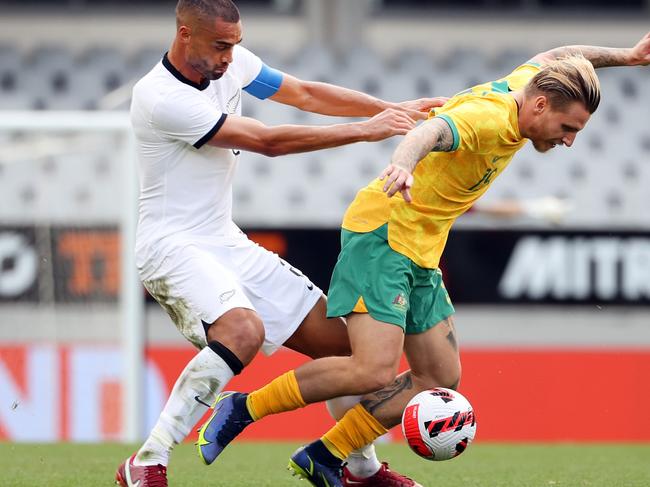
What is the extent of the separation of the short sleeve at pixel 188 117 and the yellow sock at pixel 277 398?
3.27ft

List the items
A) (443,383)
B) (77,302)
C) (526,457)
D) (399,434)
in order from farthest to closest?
(399,434)
(77,302)
(526,457)
(443,383)

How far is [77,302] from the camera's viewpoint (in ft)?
28.7

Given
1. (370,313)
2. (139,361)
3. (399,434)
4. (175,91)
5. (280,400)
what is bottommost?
(399,434)

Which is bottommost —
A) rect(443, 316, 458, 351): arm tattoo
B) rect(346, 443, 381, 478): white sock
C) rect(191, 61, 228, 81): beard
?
rect(346, 443, 381, 478): white sock

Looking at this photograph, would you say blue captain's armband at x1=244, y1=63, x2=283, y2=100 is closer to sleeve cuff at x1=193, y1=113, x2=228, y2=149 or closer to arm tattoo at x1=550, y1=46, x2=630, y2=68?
sleeve cuff at x1=193, y1=113, x2=228, y2=149

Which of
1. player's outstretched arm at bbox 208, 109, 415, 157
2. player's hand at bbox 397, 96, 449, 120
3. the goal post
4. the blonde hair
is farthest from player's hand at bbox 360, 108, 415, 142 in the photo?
the goal post

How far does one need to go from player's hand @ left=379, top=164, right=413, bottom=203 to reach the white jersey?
81 centimetres

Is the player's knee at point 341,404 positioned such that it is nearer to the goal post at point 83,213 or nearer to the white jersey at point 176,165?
the white jersey at point 176,165

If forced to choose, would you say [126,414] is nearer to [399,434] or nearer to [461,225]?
[399,434]

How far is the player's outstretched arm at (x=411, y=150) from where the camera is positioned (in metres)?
4.14

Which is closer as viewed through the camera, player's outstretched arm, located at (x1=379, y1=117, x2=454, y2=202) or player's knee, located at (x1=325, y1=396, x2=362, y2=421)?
player's outstretched arm, located at (x1=379, y1=117, x2=454, y2=202)

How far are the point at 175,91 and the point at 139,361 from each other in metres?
4.43

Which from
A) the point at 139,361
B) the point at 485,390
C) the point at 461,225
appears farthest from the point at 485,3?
the point at 139,361

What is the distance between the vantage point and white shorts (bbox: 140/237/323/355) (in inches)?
184
